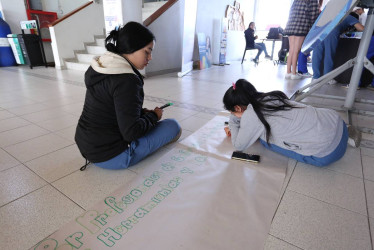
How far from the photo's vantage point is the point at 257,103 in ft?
3.91

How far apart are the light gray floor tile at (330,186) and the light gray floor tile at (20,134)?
1881 millimetres

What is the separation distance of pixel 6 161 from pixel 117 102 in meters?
0.94

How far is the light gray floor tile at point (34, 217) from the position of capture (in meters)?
0.89

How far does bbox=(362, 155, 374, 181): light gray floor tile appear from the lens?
1317mm

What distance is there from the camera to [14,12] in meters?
5.91

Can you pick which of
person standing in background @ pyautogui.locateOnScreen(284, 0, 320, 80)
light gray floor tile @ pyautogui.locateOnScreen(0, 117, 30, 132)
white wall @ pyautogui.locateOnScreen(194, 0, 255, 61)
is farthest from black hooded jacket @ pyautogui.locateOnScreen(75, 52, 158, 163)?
white wall @ pyautogui.locateOnScreen(194, 0, 255, 61)

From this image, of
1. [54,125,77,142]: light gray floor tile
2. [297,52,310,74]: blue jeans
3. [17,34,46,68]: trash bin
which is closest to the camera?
[54,125,77,142]: light gray floor tile

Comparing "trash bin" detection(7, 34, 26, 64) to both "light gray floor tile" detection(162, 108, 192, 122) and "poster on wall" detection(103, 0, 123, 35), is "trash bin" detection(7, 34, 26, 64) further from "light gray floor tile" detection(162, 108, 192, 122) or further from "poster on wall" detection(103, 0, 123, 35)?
"light gray floor tile" detection(162, 108, 192, 122)

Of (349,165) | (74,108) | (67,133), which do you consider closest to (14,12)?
(74,108)

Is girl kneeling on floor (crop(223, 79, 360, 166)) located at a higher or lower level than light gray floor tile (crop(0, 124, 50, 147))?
higher

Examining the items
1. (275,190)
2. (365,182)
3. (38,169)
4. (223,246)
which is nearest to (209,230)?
(223,246)

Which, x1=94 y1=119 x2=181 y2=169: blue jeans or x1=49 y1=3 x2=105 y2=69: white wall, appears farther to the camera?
x1=49 y1=3 x2=105 y2=69: white wall

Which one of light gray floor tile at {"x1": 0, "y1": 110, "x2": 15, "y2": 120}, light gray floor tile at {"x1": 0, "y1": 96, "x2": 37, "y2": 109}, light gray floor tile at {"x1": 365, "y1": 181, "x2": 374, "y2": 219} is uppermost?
light gray floor tile at {"x1": 365, "y1": 181, "x2": 374, "y2": 219}

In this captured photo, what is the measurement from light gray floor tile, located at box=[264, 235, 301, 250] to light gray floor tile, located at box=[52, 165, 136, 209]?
75 cm
